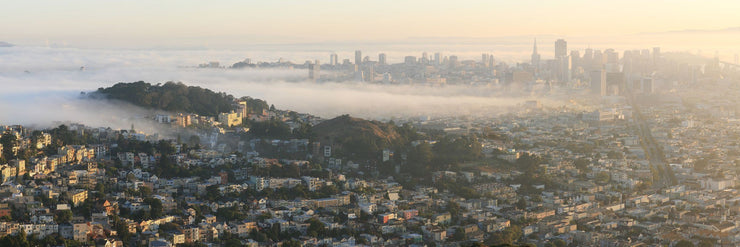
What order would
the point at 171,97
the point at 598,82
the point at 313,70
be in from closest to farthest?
1. the point at 171,97
2. the point at 598,82
3. the point at 313,70

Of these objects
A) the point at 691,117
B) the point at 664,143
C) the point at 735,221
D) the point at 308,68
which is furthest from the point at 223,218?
the point at 308,68

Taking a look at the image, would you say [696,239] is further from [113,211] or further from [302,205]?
[113,211]

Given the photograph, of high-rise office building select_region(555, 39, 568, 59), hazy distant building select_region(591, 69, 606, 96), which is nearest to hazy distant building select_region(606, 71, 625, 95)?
hazy distant building select_region(591, 69, 606, 96)

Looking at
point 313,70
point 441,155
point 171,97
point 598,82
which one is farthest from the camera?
point 313,70

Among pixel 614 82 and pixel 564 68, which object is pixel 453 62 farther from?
pixel 614 82

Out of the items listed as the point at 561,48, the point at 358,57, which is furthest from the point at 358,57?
the point at 561,48

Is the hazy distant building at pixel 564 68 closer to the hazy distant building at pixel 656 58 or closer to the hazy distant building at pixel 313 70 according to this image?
the hazy distant building at pixel 656 58
